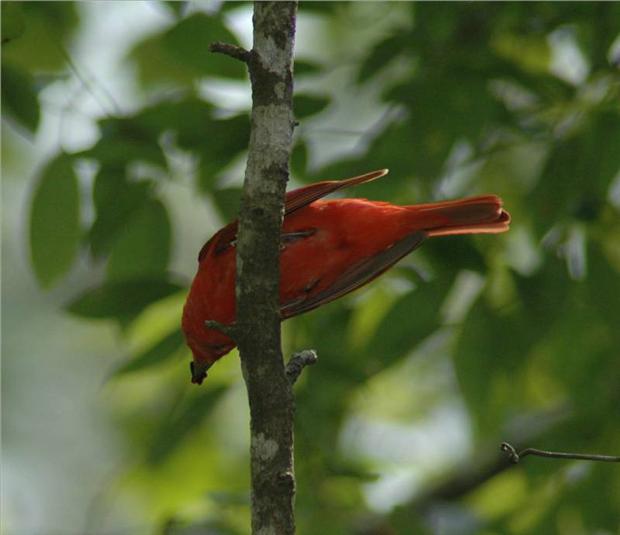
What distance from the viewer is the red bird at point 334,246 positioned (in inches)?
152

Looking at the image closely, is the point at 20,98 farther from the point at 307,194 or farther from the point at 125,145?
the point at 307,194

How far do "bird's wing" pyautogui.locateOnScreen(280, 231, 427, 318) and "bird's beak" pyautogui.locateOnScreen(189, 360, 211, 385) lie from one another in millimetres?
521

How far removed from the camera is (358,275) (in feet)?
12.8

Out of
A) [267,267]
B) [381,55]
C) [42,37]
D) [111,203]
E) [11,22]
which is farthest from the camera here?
[42,37]

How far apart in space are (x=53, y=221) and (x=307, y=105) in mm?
1077

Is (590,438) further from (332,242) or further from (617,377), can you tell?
(332,242)

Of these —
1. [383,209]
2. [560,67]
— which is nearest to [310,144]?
[383,209]

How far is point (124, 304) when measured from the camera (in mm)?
4125

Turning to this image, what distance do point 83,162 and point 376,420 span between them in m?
3.66

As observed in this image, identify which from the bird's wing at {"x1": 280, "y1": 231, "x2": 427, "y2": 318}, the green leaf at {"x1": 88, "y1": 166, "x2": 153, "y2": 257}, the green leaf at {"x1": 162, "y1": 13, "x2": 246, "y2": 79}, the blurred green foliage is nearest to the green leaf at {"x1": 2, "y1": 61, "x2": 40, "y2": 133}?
the blurred green foliage

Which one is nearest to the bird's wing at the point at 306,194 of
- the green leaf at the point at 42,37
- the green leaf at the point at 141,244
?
the green leaf at the point at 141,244

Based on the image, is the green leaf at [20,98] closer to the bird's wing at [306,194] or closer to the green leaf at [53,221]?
the green leaf at [53,221]

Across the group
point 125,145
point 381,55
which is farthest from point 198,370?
point 381,55

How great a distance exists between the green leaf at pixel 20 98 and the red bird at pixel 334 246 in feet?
2.70
